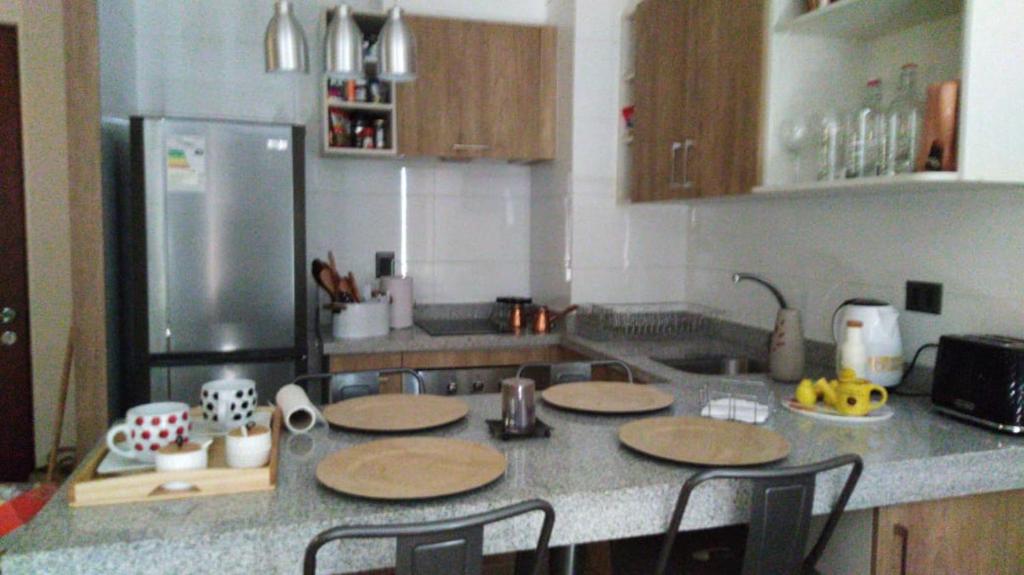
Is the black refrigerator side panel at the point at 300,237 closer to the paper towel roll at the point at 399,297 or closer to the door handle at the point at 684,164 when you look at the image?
the paper towel roll at the point at 399,297

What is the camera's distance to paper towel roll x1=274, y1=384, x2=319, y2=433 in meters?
1.45

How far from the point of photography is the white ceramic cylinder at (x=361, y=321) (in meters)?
2.86

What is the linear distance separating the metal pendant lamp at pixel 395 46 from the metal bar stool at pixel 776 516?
1119 mm

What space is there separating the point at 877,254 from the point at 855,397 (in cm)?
68

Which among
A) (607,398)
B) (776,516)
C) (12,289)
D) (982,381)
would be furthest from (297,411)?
(12,289)

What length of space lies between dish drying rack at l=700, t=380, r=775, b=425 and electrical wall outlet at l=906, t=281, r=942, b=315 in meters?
0.50

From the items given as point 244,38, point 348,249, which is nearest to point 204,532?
point 348,249

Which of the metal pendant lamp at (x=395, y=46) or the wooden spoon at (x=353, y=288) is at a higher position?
the metal pendant lamp at (x=395, y=46)

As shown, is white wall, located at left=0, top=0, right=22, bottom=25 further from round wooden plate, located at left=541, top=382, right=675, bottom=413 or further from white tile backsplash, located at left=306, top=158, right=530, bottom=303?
round wooden plate, located at left=541, top=382, right=675, bottom=413

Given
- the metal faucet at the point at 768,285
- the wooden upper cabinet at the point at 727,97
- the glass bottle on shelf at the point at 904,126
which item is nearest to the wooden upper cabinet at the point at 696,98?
the wooden upper cabinet at the point at 727,97

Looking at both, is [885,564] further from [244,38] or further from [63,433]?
[63,433]

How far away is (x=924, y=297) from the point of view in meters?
1.96

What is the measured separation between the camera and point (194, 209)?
2613 millimetres

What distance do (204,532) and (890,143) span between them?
5.47 feet
